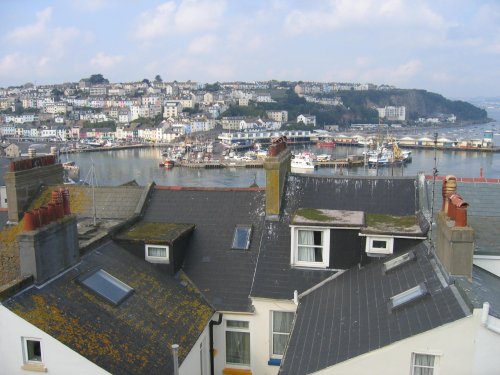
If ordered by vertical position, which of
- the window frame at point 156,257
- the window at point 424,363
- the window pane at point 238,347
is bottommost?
the window pane at point 238,347

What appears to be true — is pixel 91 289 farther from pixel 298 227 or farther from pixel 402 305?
pixel 402 305

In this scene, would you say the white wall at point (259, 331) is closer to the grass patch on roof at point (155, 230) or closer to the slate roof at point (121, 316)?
the slate roof at point (121, 316)

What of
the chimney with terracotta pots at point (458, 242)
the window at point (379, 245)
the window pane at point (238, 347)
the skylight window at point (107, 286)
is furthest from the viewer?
the window pane at point (238, 347)

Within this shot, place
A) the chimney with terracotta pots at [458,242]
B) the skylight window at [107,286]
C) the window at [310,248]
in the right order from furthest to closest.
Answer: the window at [310,248] < the skylight window at [107,286] < the chimney with terracotta pots at [458,242]

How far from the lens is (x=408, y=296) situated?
841 centimetres

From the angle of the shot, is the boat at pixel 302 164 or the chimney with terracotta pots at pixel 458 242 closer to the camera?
the chimney with terracotta pots at pixel 458 242

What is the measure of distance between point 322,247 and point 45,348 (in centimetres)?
618

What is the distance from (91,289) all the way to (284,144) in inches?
288

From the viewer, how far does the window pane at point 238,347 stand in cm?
1115

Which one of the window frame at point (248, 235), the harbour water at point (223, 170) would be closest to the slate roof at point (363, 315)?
the window frame at point (248, 235)

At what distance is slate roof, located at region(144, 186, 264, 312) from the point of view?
11.3 metres

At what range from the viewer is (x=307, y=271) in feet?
37.0

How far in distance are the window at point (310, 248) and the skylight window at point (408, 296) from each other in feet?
9.16

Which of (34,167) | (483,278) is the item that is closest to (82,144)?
(34,167)
